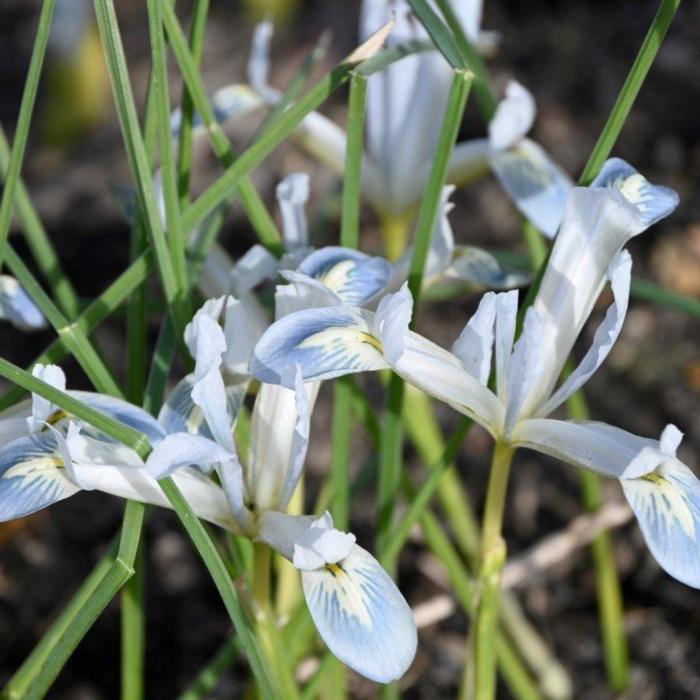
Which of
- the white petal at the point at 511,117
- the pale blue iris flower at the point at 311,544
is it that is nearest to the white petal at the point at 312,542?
the pale blue iris flower at the point at 311,544

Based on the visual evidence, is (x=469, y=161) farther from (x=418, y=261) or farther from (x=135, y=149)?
(x=135, y=149)

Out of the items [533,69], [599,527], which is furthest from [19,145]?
[533,69]

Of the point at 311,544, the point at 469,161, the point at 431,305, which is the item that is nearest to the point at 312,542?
the point at 311,544

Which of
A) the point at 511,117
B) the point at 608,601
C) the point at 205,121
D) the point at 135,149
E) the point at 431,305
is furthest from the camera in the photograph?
the point at 431,305

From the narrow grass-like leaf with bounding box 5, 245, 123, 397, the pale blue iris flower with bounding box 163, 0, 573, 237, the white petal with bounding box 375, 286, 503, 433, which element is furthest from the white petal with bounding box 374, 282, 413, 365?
the pale blue iris flower with bounding box 163, 0, 573, 237

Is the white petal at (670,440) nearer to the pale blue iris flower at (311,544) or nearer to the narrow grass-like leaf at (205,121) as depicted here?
the pale blue iris flower at (311,544)

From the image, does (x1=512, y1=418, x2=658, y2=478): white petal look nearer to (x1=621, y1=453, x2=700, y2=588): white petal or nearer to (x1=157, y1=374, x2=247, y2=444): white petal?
(x1=621, y1=453, x2=700, y2=588): white petal

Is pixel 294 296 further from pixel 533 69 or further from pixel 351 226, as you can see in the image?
pixel 533 69
